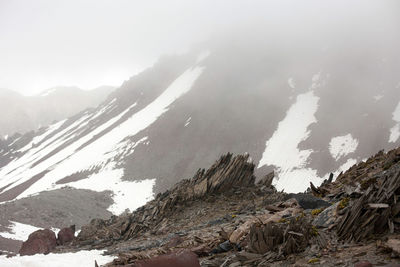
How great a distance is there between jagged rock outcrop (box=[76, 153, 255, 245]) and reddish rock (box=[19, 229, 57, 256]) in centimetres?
206

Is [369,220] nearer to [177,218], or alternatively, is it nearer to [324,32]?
[177,218]

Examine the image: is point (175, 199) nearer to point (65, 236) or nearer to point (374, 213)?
point (65, 236)

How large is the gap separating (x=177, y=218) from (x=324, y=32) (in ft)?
431

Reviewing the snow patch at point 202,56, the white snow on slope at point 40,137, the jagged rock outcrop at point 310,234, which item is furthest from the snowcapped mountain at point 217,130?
the jagged rock outcrop at point 310,234

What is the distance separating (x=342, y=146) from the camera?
240 feet

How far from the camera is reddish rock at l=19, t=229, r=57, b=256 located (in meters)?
22.8

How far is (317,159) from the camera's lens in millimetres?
69625

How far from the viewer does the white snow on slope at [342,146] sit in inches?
2778

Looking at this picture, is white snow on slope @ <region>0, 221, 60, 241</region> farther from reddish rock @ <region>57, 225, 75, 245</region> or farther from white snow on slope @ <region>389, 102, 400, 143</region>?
white snow on slope @ <region>389, 102, 400, 143</region>

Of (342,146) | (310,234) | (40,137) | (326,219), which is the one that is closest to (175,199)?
(326,219)

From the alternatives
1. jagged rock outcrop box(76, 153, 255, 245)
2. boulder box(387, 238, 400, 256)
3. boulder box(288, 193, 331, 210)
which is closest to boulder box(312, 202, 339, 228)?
boulder box(288, 193, 331, 210)

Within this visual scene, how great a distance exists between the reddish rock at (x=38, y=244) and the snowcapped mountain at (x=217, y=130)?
22103 mm

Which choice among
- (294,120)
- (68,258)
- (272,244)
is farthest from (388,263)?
(294,120)

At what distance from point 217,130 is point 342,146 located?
33.5 metres
